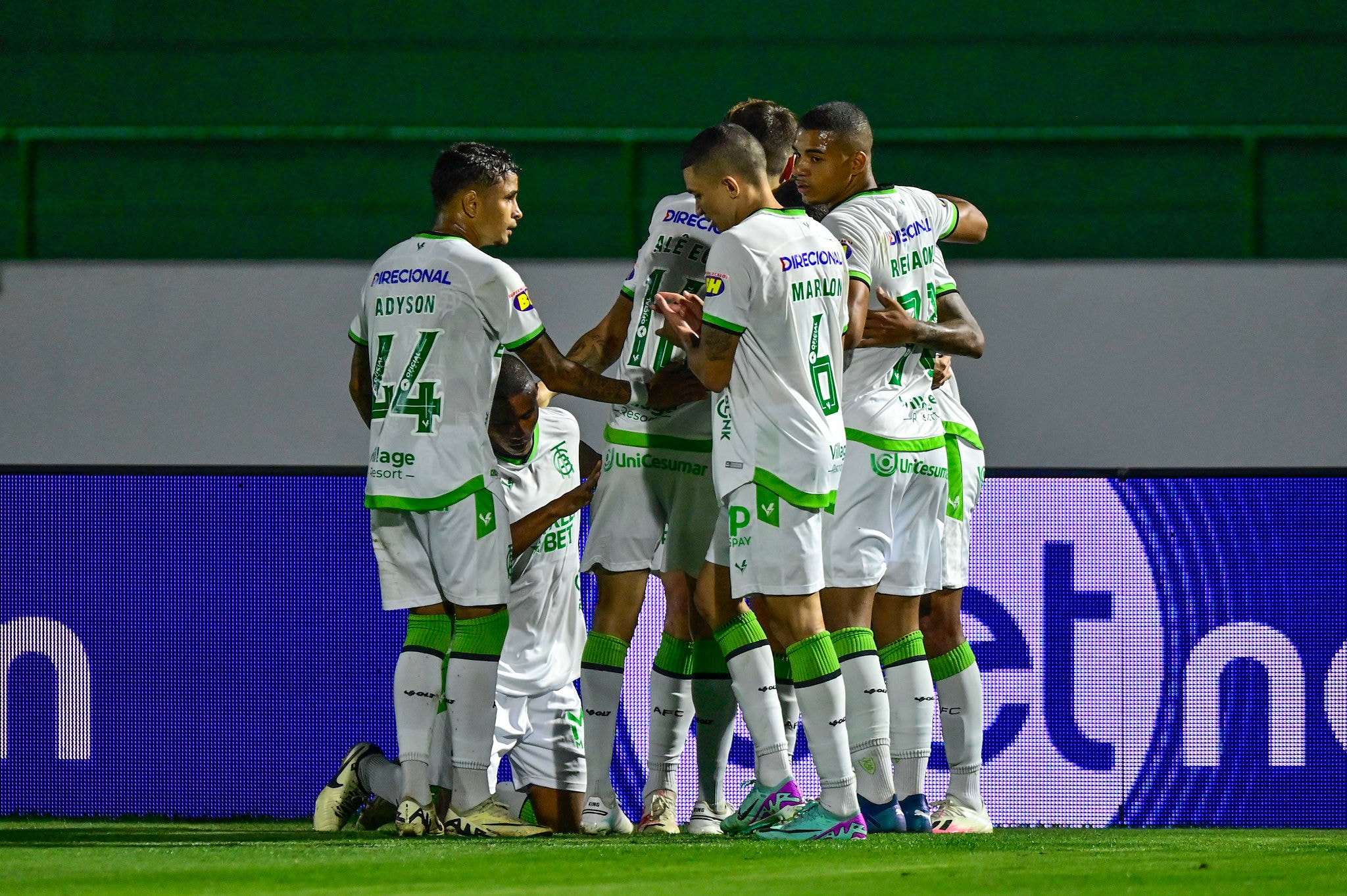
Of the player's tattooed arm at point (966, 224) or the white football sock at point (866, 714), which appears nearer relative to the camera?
the white football sock at point (866, 714)

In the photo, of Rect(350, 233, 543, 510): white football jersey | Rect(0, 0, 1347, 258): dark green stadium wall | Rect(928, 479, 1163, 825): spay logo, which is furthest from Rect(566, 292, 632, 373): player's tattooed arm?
Rect(0, 0, 1347, 258): dark green stadium wall

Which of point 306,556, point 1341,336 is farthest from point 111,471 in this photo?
Result: point 1341,336

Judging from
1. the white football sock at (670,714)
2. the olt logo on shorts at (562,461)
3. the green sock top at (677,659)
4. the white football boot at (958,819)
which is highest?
the olt logo on shorts at (562,461)

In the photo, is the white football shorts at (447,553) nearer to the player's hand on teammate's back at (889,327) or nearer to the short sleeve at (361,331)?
the short sleeve at (361,331)

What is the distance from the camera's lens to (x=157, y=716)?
19.3ft

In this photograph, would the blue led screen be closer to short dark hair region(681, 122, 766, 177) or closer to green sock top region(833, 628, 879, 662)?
green sock top region(833, 628, 879, 662)

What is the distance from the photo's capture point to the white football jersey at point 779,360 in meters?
4.09

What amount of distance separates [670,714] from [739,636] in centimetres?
48

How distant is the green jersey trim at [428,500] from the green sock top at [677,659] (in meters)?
0.75

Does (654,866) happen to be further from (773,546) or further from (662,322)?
(662,322)

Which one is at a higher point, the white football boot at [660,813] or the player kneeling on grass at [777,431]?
the player kneeling on grass at [777,431]

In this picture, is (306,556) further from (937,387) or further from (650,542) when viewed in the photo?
(937,387)

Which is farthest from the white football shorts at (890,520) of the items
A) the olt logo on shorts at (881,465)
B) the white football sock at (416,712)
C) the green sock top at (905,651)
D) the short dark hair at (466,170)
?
the short dark hair at (466,170)

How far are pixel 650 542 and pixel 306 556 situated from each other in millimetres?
1769
